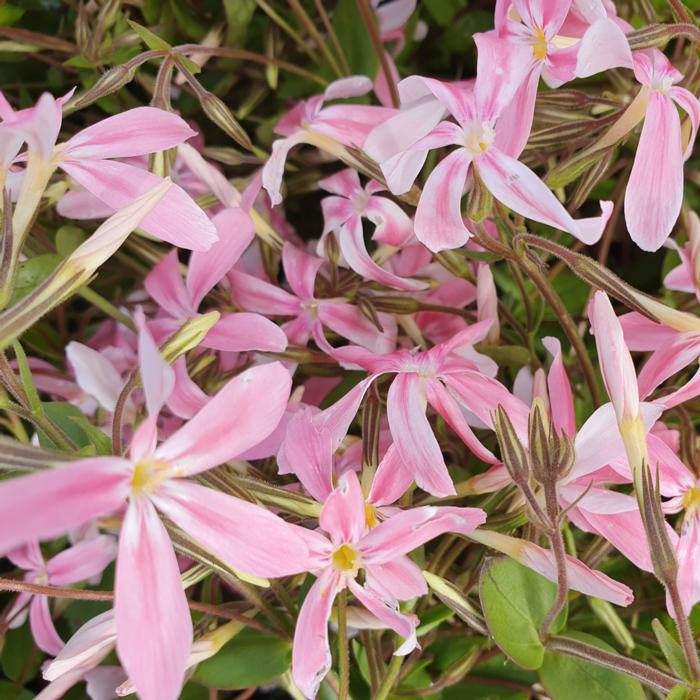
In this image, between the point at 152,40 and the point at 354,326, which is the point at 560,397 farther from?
the point at 152,40

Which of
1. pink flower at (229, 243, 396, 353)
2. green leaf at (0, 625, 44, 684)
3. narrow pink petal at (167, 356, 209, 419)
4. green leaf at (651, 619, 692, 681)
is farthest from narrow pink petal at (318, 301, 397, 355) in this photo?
green leaf at (0, 625, 44, 684)

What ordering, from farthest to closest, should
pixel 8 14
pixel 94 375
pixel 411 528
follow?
pixel 8 14, pixel 94 375, pixel 411 528

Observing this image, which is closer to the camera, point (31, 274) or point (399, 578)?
point (399, 578)

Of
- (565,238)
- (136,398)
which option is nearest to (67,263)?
(136,398)

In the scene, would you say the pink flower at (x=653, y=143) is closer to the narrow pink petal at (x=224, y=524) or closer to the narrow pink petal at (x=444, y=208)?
the narrow pink petal at (x=444, y=208)

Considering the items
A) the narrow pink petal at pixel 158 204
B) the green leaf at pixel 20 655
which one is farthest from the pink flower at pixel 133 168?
the green leaf at pixel 20 655

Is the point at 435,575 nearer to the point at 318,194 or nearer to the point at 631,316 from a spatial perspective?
the point at 631,316

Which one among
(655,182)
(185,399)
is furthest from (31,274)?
(655,182)
